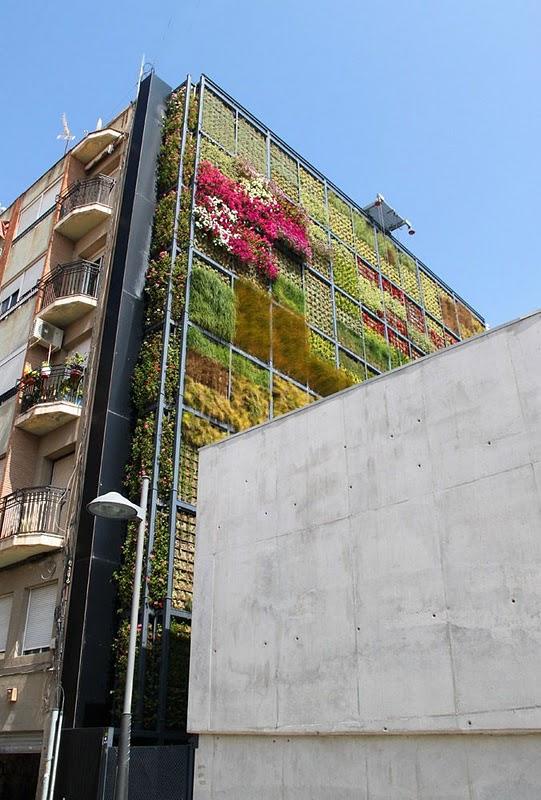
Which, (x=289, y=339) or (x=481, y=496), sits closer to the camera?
(x=481, y=496)

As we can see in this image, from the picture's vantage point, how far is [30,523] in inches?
616

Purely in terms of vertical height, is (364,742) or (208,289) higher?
(208,289)

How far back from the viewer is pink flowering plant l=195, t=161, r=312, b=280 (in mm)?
19438

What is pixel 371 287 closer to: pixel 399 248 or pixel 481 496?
pixel 399 248

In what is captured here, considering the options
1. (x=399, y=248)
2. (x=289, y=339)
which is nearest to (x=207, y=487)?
(x=289, y=339)

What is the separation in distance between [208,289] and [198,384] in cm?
278

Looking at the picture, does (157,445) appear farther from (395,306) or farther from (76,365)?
(395,306)

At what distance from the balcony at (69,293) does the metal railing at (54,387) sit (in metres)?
1.71

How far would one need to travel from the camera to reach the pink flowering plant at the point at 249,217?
19438 mm

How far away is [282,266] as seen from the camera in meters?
21.5

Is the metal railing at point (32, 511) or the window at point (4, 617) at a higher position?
the metal railing at point (32, 511)

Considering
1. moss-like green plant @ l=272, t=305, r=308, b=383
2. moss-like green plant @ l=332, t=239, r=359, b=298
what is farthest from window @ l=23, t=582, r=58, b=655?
moss-like green plant @ l=332, t=239, r=359, b=298

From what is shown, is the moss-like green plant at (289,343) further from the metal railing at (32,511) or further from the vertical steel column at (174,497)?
the metal railing at (32,511)

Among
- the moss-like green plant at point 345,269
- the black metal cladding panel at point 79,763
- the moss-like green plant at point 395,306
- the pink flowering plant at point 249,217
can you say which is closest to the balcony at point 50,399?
the pink flowering plant at point 249,217
